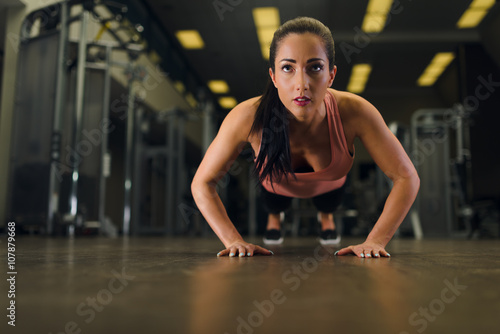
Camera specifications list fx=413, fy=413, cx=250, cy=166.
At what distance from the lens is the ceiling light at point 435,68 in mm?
6211

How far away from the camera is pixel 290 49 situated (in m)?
0.92

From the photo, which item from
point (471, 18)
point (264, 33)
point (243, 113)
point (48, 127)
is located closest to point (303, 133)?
point (243, 113)

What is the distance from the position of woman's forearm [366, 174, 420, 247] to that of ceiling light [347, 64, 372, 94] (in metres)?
5.96

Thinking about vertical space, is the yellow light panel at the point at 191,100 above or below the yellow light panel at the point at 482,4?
below

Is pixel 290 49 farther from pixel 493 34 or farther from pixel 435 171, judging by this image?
pixel 493 34

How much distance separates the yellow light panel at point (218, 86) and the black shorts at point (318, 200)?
5676 millimetres

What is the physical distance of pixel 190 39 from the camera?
227 inches

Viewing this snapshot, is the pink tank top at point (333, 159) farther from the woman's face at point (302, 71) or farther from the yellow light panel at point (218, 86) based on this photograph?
the yellow light panel at point (218, 86)

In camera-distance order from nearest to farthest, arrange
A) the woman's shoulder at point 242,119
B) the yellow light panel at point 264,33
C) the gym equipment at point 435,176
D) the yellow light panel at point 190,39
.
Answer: the woman's shoulder at point 242,119 → the gym equipment at point 435,176 → the yellow light panel at point 264,33 → the yellow light panel at point 190,39

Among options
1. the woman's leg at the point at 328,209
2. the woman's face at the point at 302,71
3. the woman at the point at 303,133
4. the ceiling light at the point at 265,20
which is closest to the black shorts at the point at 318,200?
the woman's leg at the point at 328,209

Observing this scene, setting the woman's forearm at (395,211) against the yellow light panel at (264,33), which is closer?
Result: the woman's forearm at (395,211)

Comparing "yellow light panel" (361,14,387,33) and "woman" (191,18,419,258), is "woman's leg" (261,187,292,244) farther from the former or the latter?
"yellow light panel" (361,14,387,33)

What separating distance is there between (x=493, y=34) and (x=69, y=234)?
5290mm

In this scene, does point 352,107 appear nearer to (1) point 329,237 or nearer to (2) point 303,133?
(2) point 303,133
